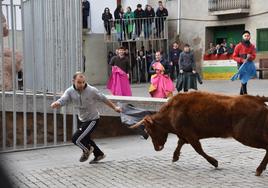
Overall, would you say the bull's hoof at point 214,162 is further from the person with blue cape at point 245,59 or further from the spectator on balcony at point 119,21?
the spectator on balcony at point 119,21

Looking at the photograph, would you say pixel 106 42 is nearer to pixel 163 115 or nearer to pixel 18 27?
pixel 18 27

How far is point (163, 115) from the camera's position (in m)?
7.33

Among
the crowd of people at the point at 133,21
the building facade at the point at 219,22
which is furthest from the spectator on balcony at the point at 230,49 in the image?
the crowd of people at the point at 133,21

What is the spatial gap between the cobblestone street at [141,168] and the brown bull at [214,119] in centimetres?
29

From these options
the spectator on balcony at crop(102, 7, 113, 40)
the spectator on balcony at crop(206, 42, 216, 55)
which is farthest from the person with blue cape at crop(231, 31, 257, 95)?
the spectator on balcony at crop(102, 7, 113, 40)

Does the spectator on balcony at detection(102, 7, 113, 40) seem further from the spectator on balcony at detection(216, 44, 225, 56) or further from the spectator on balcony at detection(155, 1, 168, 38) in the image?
the spectator on balcony at detection(216, 44, 225, 56)

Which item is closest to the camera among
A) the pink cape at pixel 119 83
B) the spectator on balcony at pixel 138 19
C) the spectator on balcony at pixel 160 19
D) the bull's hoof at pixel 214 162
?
the bull's hoof at pixel 214 162

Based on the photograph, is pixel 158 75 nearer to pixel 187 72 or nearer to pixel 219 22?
pixel 187 72

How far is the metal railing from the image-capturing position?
2714 cm

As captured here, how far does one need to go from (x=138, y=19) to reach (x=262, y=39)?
6032 mm

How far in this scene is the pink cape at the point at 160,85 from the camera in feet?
42.2

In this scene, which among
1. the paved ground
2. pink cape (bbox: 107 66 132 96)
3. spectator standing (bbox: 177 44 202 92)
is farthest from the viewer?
spectator standing (bbox: 177 44 202 92)

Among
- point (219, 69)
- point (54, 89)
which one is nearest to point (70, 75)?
point (54, 89)

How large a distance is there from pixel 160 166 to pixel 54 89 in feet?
9.66
